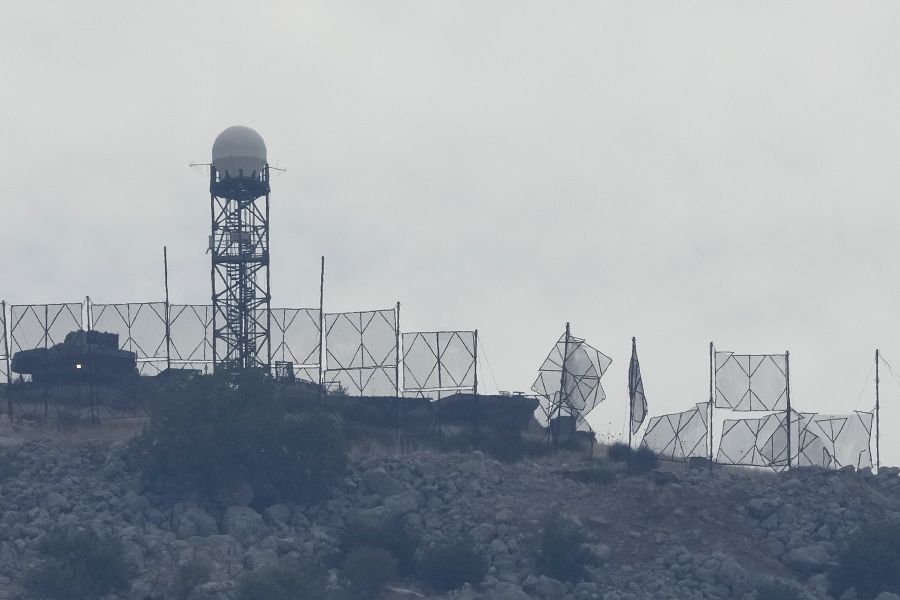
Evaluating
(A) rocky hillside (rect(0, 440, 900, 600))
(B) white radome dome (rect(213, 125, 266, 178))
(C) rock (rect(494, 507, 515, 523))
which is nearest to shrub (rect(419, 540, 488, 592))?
(A) rocky hillside (rect(0, 440, 900, 600))

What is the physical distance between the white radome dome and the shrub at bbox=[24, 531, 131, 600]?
66.6 feet

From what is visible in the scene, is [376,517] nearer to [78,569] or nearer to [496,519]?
[496,519]

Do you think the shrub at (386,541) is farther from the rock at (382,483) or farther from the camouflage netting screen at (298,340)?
the camouflage netting screen at (298,340)

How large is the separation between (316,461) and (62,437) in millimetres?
8372

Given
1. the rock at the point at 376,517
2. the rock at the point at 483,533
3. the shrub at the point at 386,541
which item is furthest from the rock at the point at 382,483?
the rock at the point at 483,533

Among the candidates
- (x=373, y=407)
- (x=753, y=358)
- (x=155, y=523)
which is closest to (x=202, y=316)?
(x=373, y=407)

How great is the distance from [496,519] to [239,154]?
19310 mm

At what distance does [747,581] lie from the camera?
140ft

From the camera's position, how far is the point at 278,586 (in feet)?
126

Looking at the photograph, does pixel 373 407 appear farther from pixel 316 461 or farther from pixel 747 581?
pixel 747 581

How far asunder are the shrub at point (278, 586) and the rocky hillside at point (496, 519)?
2.47ft

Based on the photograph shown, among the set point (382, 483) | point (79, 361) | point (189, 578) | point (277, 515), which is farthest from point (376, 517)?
point (79, 361)

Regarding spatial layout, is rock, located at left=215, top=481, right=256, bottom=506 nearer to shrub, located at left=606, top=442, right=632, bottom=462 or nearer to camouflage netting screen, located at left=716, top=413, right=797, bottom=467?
shrub, located at left=606, top=442, right=632, bottom=462

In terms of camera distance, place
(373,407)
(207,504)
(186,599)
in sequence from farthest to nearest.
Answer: (373,407) → (207,504) → (186,599)
